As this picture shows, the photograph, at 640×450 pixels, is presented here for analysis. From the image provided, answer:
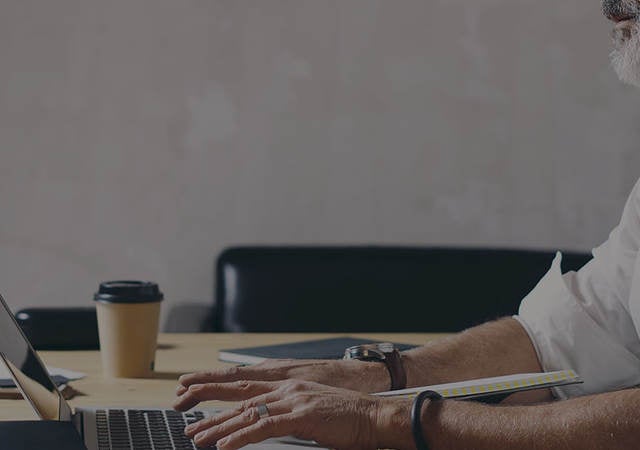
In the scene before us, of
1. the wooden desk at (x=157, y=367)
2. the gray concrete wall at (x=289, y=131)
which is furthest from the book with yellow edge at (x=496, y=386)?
the gray concrete wall at (x=289, y=131)

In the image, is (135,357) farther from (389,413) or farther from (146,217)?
(146,217)

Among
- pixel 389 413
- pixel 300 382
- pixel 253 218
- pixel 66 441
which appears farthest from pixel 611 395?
pixel 253 218

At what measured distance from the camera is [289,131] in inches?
126

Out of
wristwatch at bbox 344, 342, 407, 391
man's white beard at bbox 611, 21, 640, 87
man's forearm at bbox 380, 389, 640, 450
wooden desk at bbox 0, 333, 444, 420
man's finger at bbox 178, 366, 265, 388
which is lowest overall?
wooden desk at bbox 0, 333, 444, 420

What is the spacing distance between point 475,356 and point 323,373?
30 centimetres

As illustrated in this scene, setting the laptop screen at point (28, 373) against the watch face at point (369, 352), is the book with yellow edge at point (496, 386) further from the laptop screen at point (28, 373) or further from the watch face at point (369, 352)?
the laptop screen at point (28, 373)

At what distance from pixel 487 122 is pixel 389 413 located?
2265 mm

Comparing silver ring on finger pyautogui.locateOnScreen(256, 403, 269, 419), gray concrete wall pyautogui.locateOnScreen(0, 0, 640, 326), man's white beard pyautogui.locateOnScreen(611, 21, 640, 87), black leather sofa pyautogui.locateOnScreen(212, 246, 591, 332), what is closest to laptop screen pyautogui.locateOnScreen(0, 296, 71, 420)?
silver ring on finger pyautogui.locateOnScreen(256, 403, 269, 419)

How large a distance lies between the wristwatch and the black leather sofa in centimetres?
145

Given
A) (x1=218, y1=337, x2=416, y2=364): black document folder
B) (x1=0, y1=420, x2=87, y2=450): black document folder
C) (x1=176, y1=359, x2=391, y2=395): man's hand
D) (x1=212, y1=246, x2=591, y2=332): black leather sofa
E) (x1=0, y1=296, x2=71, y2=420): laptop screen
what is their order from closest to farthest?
1. (x1=0, y1=420, x2=87, y2=450): black document folder
2. (x1=0, y1=296, x2=71, y2=420): laptop screen
3. (x1=176, y1=359, x2=391, y2=395): man's hand
4. (x1=218, y1=337, x2=416, y2=364): black document folder
5. (x1=212, y1=246, x2=591, y2=332): black leather sofa

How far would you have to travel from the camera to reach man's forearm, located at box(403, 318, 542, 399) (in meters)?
1.55

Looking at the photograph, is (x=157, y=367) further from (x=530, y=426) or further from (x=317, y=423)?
(x=530, y=426)

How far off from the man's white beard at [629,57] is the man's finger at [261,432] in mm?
835

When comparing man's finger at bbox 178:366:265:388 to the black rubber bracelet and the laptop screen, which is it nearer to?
the laptop screen
